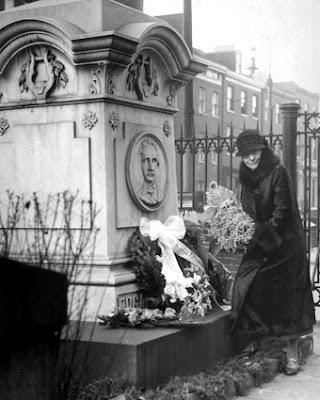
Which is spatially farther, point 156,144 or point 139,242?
point 156,144

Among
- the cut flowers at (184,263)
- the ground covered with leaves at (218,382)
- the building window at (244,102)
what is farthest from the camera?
the building window at (244,102)

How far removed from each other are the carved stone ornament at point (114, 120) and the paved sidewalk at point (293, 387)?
2553mm

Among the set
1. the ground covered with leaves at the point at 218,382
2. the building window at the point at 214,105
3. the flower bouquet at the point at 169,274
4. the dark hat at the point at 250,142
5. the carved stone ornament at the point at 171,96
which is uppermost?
the building window at the point at 214,105

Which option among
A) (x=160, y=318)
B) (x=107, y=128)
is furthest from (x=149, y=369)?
(x=107, y=128)

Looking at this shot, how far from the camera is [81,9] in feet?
23.4

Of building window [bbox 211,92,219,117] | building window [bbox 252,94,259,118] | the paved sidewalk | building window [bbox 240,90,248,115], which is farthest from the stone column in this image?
building window [bbox 252,94,259,118]

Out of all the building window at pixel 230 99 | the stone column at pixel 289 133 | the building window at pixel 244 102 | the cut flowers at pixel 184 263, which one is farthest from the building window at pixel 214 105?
the cut flowers at pixel 184 263

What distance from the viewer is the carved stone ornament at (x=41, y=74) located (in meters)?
7.09

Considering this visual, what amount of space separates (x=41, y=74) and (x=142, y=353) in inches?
107

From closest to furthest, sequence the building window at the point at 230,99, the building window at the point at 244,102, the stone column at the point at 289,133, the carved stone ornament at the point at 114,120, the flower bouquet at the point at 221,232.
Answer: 1. the carved stone ornament at the point at 114,120
2. the flower bouquet at the point at 221,232
3. the stone column at the point at 289,133
4. the building window at the point at 230,99
5. the building window at the point at 244,102

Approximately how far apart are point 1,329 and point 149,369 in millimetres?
2391

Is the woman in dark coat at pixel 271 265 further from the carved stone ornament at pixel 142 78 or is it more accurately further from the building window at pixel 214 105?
the building window at pixel 214 105

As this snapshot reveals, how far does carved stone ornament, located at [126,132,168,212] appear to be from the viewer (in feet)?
23.9

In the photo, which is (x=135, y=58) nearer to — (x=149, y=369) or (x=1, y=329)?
(x=149, y=369)
